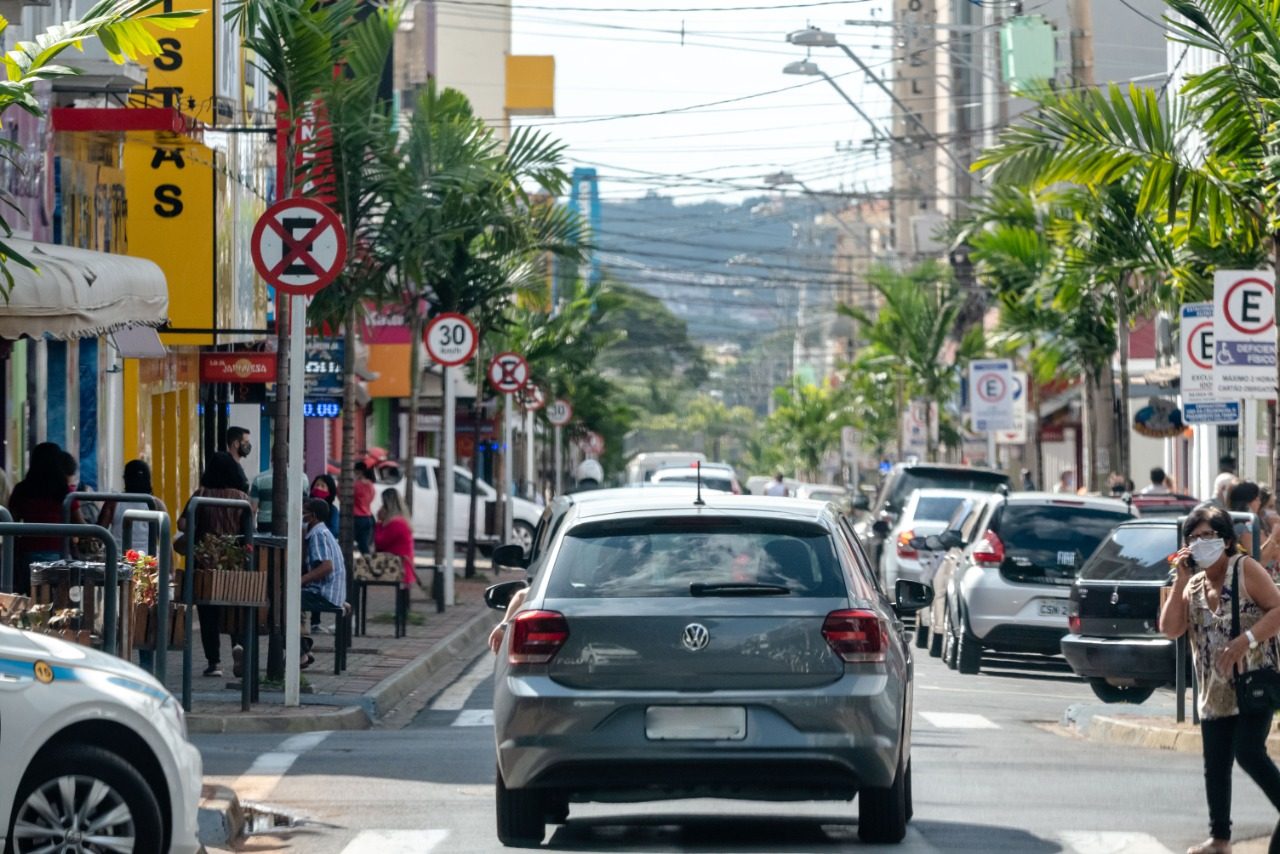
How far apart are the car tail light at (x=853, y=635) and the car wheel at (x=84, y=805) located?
280 centimetres

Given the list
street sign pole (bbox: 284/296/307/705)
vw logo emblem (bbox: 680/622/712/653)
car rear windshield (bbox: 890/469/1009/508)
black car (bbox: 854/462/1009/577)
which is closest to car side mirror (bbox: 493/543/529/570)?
street sign pole (bbox: 284/296/307/705)

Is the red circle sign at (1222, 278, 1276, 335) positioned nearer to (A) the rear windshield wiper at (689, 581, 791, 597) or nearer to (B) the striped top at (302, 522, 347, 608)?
(B) the striped top at (302, 522, 347, 608)

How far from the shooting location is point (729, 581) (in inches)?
377

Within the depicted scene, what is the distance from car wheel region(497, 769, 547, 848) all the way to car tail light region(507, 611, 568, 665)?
2.00 ft

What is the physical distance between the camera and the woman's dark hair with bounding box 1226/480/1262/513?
1545 centimetres

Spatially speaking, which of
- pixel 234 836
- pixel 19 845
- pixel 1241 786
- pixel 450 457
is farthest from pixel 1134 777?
pixel 450 457

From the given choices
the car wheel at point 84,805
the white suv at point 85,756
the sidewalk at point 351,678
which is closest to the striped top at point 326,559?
the sidewalk at point 351,678

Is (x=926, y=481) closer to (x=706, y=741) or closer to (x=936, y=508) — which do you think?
(x=936, y=508)

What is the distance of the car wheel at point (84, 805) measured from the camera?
7.95 m

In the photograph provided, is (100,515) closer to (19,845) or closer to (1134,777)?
(1134,777)

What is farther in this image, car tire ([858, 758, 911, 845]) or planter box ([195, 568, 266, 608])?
planter box ([195, 568, 266, 608])

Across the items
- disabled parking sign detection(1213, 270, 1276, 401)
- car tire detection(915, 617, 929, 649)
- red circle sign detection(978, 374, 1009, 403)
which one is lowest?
car tire detection(915, 617, 929, 649)

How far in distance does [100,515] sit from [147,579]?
177 inches

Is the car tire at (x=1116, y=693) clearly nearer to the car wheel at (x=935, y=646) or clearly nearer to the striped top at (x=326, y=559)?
the car wheel at (x=935, y=646)
